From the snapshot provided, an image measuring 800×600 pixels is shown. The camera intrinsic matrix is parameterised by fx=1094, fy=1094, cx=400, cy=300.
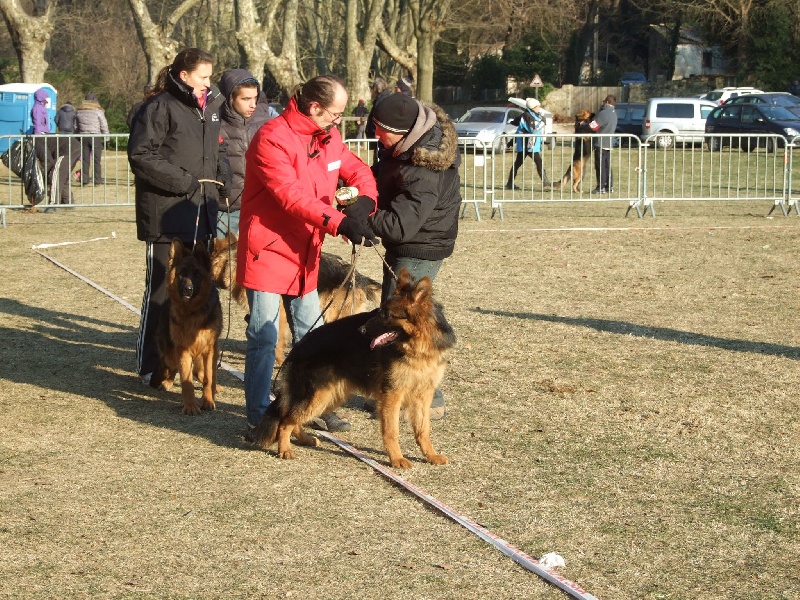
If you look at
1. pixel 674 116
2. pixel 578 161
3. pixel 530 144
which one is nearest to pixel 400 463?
pixel 578 161

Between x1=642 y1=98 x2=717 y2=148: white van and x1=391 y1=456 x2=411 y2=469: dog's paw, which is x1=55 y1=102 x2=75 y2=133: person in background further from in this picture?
x1=642 y1=98 x2=717 y2=148: white van

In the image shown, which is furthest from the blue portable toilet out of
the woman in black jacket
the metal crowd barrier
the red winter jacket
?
the red winter jacket

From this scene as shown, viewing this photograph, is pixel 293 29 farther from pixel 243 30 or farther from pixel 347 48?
pixel 243 30

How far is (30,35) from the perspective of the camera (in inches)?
1277

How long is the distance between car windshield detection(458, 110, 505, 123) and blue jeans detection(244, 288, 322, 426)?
2947cm

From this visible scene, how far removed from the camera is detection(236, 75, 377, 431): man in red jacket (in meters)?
5.62

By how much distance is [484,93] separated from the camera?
64.7 metres

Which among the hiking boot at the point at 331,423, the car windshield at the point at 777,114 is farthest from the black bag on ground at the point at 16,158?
the car windshield at the point at 777,114

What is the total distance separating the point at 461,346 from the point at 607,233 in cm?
764

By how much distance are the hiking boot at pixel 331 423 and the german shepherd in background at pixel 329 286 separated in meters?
1.04

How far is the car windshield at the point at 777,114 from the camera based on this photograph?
33.6m

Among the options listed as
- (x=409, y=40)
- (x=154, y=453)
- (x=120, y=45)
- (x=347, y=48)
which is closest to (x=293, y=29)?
(x=347, y=48)

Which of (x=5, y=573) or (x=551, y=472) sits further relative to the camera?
(x=551, y=472)

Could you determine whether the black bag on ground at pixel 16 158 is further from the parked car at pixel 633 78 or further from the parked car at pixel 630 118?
the parked car at pixel 633 78
